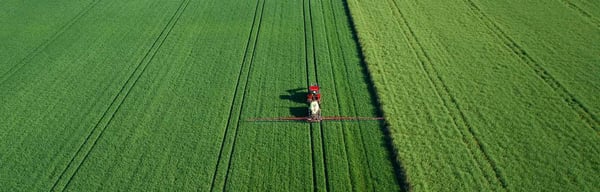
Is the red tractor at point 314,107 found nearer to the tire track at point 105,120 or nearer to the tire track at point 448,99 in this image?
the tire track at point 448,99

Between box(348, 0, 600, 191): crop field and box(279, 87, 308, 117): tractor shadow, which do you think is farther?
box(279, 87, 308, 117): tractor shadow

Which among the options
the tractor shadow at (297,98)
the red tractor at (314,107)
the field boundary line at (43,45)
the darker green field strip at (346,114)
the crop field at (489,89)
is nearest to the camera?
the darker green field strip at (346,114)

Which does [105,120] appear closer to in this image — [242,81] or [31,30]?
[242,81]

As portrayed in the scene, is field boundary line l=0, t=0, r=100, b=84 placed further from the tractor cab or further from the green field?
the tractor cab

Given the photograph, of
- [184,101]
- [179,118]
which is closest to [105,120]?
[179,118]

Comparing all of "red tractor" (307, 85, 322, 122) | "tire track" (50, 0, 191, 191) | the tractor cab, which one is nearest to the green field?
"tire track" (50, 0, 191, 191)

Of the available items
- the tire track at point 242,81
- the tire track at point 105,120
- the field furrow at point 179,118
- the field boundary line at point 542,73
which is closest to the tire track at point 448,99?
the field boundary line at point 542,73

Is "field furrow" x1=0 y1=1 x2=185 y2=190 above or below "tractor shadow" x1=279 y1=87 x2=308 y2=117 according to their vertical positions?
below

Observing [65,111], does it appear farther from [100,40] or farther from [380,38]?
Result: [380,38]
